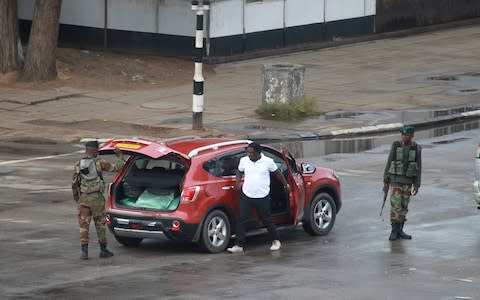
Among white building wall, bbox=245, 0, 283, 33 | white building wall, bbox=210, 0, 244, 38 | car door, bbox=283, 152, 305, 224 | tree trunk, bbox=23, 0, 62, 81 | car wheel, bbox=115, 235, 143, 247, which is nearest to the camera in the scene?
car wheel, bbox=115, 235, 143, 247

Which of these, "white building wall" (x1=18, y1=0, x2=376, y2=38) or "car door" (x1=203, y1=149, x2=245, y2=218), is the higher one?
"white building wall" (x1=18, y1=0, x2=376, y2=38)

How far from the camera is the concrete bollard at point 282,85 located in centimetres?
3027

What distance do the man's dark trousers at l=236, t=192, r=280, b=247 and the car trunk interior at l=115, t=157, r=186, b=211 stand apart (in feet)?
3.00

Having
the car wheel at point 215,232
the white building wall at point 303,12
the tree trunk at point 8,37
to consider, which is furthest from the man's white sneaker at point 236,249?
the white building wall at point 303,12

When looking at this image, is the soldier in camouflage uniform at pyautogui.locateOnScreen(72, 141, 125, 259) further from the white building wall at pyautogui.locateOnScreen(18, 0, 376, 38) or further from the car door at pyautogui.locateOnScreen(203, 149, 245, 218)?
the white building wall at pyautogui.locateOnScreen(18, 0, 376, 38)

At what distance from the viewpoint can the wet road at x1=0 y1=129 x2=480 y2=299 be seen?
14.2 m

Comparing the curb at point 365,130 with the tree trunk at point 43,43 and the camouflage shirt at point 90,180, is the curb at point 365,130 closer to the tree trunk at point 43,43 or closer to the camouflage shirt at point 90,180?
the tree trunk at point 43,43

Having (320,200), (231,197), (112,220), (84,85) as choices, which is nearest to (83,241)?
(112,220)

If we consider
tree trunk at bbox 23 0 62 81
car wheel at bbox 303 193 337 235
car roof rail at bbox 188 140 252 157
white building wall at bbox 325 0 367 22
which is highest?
white building wall at bbox 325 0 367 22

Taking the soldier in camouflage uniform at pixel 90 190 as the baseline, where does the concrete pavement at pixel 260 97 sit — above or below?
above

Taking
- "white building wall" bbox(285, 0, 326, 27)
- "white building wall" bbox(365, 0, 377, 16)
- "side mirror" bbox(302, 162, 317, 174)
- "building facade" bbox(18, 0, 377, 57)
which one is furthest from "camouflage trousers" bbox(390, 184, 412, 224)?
"white building wall" bbox(365, 0, 377, 16)

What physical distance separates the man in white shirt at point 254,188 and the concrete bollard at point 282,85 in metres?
13.2

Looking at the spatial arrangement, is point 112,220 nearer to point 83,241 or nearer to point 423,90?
point 83,241

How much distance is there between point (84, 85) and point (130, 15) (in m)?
4.67
